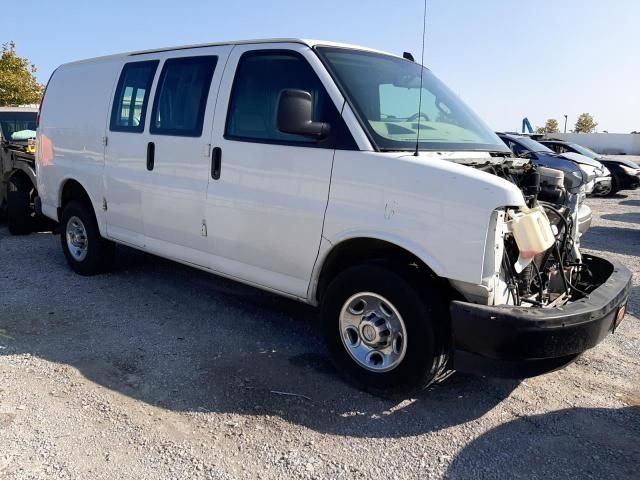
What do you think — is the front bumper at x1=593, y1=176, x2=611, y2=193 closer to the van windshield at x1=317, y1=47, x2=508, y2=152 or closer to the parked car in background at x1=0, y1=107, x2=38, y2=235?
the van windshield at x1=317, y1=47, x2=508, y2=152

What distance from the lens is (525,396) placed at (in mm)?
3725

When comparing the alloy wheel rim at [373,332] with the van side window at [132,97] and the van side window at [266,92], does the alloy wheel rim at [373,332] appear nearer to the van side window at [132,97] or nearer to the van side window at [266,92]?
the van side window at [266,92]

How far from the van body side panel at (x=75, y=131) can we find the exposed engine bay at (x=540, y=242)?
383 cm

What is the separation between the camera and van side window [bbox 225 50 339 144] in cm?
384

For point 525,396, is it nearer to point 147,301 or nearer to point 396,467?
point 396,467

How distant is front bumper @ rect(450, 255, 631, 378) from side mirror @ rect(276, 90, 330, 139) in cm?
140

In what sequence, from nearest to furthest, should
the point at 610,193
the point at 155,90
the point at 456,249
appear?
the point at 456,249, the point at 155,90, the point at 610,193

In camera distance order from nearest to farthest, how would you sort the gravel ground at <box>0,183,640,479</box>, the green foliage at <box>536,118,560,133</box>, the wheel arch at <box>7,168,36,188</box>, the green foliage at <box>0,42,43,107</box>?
the gravel ground at <box>0,183,640,479</box> < the wheel arch at <box>7,168,36,188</box> < the green foliage at <box>0,42,43,107</box> < the green foliage at <box>536,118,560,133</box>

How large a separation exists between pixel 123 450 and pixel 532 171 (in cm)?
314

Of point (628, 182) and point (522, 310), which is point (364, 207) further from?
point (628, 182)

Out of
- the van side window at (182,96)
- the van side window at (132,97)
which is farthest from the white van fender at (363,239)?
the van side window at (132,97)

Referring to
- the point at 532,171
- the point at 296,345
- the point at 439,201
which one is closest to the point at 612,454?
the point at 439,201

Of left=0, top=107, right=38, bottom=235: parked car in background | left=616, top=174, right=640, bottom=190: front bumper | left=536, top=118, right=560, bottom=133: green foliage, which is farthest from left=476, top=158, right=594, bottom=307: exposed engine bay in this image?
left=536, top=118, right=560, bottom=133: green foliage

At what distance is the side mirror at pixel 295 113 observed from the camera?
138 inches
